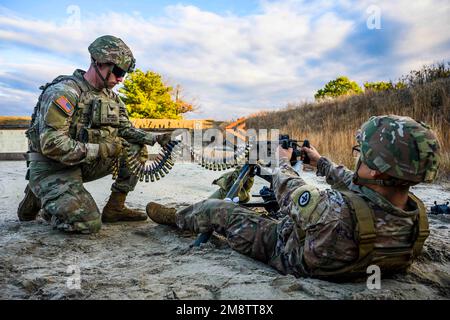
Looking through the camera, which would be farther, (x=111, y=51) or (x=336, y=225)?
(x=111, y=51)

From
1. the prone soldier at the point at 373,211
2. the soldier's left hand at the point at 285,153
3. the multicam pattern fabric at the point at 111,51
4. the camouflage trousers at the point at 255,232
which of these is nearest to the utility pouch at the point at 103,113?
the multicam pattern fabric at the point at 111,51

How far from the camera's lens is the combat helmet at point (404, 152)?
71.7 inches

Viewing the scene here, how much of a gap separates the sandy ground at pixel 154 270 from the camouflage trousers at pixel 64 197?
0.37 feet

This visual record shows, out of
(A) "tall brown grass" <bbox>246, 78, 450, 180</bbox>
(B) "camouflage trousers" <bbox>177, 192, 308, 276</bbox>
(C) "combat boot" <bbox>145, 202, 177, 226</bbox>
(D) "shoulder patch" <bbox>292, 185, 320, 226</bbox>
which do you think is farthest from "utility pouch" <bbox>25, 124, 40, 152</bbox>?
(A) "tall brown grass" <bbox>246, 78, 450, 180</bbox>

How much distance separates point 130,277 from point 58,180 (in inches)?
65.3

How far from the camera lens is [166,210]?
3609 mm

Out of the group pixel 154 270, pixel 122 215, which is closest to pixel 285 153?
pixel 154 270

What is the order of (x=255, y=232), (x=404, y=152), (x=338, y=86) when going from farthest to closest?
(x=338, y=86)
(x=255, y=232)
(x=404, y=152)

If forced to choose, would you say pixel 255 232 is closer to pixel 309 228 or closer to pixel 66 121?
pixel 309 228

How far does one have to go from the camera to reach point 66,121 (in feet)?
11.1

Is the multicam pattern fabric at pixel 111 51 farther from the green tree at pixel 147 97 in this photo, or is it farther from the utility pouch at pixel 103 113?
the green tree at pixel 147 97

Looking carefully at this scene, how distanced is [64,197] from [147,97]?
24.9 m

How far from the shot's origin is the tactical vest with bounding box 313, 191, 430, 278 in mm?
1846
